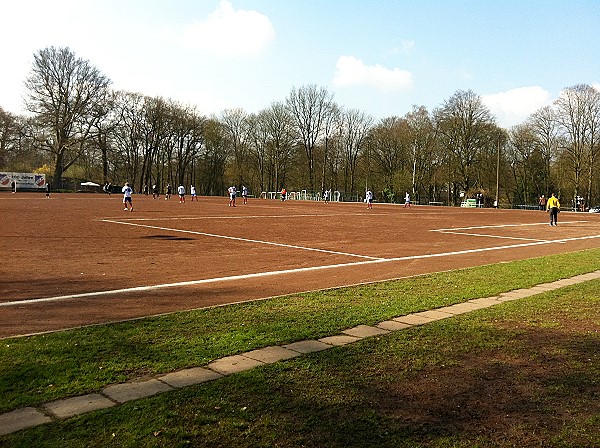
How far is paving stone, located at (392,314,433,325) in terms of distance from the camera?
7040 millimetres

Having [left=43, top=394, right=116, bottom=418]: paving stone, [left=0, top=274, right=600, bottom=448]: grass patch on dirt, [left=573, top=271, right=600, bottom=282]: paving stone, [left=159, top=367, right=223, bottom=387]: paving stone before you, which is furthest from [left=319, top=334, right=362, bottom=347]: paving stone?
[left=573, top=271, right=600, bottom=282]: paving stone

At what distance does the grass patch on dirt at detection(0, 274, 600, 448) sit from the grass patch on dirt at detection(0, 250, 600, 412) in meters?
0.69

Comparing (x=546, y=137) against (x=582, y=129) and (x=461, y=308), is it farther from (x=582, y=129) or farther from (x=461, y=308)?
(x=461, y=308)

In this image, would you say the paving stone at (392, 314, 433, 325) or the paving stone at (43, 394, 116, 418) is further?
the paving stone at (392, 314, 433, 325)

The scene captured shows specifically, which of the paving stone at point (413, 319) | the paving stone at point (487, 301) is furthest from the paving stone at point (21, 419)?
the paving stone at point (487, 301)

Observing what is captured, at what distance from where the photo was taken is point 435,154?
263ft

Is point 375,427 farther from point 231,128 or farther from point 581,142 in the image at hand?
point 231,128

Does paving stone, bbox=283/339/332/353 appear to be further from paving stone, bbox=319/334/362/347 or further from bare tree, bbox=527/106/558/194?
bare tree, bbox=527/106/558/194

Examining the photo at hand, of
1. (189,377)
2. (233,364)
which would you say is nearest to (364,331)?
(233,364)

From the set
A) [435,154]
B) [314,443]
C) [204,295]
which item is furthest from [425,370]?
[435,154]

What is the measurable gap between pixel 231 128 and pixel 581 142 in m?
56.1

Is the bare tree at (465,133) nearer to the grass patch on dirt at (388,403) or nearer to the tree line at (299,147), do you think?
the tree line at (299,147)

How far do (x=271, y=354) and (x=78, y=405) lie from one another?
198cm

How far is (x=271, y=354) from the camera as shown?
5539mm
